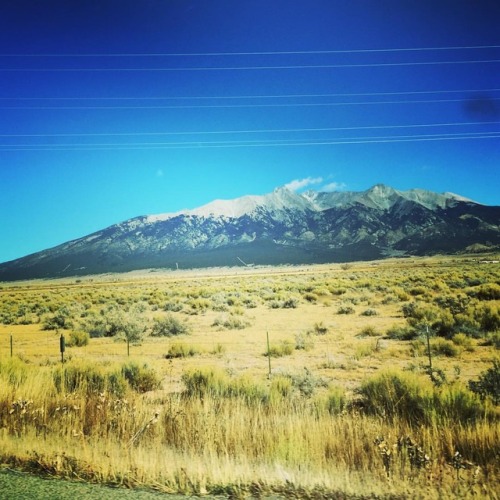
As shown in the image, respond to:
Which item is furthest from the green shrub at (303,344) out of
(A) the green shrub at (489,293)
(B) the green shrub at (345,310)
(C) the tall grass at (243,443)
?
(A) the green shrub at (489,293)

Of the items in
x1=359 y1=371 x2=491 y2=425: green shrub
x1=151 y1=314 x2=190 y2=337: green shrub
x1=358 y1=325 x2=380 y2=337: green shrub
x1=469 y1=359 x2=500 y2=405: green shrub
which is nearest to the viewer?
x1=359 y1=371 x2=491 y2=425: green shrub

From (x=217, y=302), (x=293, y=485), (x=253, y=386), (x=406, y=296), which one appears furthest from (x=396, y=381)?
(x=217, y=302)

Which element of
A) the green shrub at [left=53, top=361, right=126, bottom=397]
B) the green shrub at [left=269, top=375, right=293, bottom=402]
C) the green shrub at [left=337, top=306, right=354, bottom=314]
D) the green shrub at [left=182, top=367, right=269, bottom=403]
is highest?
the green shrub at [left=53, top=361, right=126, bottom=397]

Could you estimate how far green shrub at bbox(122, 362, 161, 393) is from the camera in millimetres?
11472

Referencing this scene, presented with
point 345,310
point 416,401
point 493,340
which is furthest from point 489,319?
point 416,401

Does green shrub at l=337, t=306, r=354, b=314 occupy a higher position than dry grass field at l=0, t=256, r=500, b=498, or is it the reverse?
dry grass field at l=0, t=256, r=500, b=498

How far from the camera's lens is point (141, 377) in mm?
11625

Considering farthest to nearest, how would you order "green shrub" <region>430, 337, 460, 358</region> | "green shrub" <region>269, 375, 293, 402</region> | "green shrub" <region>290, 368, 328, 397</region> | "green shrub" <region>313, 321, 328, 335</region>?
1. "green shrub" <region>313, 321, 328, 335</region>
2. "green shrub" <region>430, 337, 460, 358</region>
3. "green shrub" <region>290, 368, 328, 397</region>
4. "green shrub" <region>269, 375, 293, 402</region>

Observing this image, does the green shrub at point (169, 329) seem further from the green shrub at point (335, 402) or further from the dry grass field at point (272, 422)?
the green shrub at point (335, 402)

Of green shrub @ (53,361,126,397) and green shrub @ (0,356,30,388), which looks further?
green shrub @ (53,361,126,397)

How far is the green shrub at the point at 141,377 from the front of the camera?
37.6ft

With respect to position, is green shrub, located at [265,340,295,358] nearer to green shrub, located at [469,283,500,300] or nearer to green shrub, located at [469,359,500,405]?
green shrub, located at [469,359,500,405]

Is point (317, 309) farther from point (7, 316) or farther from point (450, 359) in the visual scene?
point (7, 316)

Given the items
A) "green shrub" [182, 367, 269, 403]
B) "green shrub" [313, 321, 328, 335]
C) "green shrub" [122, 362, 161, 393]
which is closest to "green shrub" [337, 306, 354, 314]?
"green shrub" [313, 321, 328, 335]
